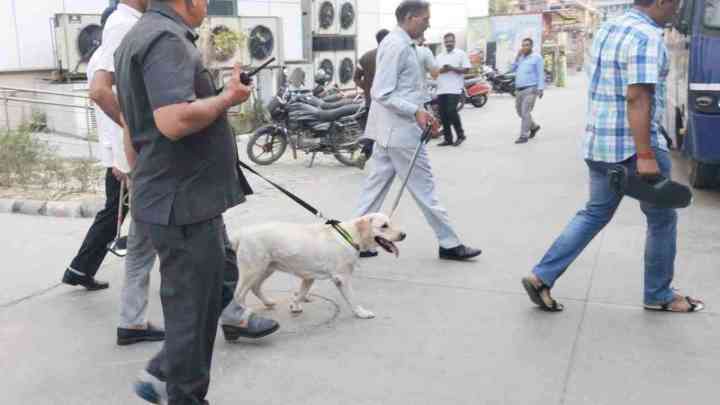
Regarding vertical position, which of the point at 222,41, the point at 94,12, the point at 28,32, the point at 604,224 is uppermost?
the point at 94,12

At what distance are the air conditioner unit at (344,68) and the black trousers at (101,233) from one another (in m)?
15.7

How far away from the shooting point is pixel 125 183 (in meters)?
4.36

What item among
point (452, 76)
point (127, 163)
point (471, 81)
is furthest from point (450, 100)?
point (127, 163)

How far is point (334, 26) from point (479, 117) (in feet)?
16.8

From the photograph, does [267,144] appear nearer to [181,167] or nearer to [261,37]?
[261,37]

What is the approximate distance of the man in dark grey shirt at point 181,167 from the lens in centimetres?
245

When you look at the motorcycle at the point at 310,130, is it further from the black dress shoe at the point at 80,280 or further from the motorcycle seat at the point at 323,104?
the black dress shoe at the point at 80,280

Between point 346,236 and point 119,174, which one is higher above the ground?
point 119,174

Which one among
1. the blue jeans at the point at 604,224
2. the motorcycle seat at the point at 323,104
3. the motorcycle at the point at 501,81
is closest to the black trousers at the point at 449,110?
the motorcycle seat at the point at 323,104

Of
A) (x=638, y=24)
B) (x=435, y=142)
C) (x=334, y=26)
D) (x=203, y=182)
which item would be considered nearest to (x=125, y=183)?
(x=203, y=182)

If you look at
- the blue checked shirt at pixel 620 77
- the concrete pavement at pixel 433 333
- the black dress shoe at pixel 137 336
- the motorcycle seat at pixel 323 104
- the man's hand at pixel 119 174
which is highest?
the blue checked shirt at pixel 620 77

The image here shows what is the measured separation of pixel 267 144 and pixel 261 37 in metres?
5.76

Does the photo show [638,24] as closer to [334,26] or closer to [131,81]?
[131,81]

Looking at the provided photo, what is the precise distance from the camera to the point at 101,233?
15.6 feet
